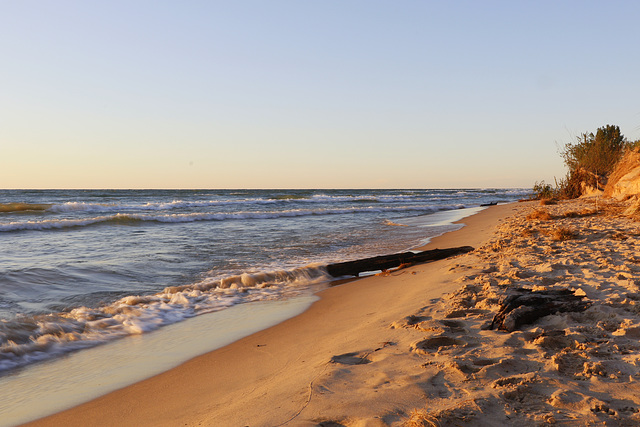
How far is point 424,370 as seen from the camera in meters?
2.72

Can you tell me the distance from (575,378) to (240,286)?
5.29m

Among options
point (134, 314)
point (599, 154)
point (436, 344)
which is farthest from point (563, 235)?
point (599, 154)

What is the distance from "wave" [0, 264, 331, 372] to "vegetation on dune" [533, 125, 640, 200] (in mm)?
20826

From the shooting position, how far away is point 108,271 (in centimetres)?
785

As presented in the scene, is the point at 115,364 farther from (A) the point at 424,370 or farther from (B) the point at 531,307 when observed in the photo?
(B) the point at 531,307

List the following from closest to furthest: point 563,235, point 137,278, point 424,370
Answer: point 424,370
point 137,278
point 563,235

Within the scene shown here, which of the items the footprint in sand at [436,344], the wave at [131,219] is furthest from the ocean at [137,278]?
the wave at [131,219]

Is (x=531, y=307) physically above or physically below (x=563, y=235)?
below

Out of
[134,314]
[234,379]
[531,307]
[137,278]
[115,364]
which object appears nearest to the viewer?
[234,379]

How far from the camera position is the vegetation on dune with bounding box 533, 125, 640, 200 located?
2189cm

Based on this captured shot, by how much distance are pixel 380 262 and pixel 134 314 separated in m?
4.25

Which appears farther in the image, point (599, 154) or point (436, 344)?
point (599, 154)

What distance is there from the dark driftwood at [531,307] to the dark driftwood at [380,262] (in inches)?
151

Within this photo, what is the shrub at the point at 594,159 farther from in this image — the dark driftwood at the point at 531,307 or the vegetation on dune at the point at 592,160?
the dark driftwood at the point at 531,307
